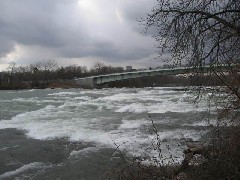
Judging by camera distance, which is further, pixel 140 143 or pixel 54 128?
pixel 54 128

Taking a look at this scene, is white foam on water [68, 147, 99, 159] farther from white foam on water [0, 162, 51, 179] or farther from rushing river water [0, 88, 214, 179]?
Answer: white foam on water [0, 162, 51, 179]

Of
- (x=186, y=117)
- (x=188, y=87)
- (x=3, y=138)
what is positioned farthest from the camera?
(x=186, y=117)

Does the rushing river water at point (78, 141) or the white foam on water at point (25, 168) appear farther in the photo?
the rushing river water at point (78, 141)

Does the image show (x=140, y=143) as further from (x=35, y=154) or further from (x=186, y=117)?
(x=186, y=117)

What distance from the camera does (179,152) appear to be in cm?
1222

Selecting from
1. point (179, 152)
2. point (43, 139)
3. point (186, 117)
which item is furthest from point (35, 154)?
point (186, 117)

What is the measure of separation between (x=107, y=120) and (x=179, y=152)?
34.7ft

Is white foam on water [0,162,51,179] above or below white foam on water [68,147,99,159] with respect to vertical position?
below

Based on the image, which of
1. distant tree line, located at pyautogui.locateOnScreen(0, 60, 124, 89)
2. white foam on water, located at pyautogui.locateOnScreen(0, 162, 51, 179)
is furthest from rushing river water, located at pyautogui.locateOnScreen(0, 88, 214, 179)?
distant tree line, located at pyautogui.locateOnScreen(0, 60, 124, 89)

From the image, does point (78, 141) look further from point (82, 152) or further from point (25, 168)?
point (25, 168)

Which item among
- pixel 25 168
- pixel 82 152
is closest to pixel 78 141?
pixel 82 152

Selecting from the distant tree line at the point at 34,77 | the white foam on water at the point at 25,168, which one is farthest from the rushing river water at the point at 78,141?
the distant tree line at the point at 34,77

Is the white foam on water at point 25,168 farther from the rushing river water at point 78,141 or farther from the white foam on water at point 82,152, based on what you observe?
the white foam on water at point 82,152

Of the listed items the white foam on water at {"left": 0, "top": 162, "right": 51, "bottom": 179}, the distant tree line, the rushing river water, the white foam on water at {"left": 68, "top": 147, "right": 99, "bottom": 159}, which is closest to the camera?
the white foam on water at {"left": 0, "top": 162, "right": 51, "bottom": 179}
